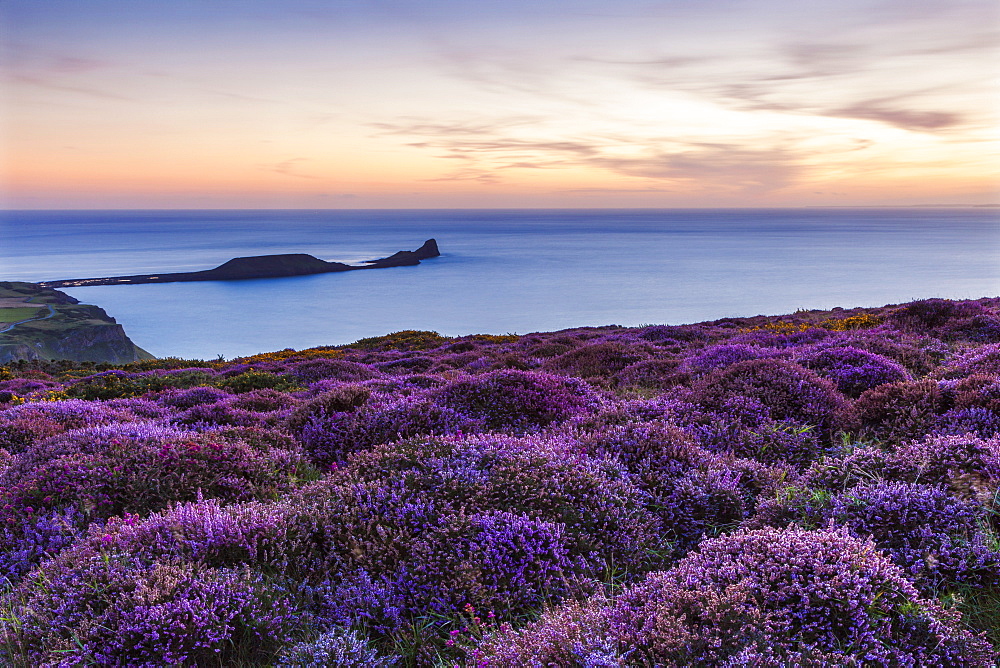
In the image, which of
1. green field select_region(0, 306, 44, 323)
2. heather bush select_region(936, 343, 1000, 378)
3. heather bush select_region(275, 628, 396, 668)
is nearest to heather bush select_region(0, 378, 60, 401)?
heather bush select_region(275, 628, 396, 668)

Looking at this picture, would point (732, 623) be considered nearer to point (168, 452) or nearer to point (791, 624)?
point (791, 624)

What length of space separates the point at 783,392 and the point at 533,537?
5.05 meters

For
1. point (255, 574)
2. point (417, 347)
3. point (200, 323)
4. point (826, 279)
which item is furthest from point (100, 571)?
point (826, 279)

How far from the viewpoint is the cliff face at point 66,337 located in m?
74.5

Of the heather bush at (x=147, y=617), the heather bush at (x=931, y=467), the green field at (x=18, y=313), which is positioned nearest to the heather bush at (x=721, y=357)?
the heather bush at (x=931, y=467)

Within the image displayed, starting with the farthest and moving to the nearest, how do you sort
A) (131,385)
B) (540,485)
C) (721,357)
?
(131,385) < (721,357) < (540,485)

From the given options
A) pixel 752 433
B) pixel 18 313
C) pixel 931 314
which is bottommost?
pixel 18 313

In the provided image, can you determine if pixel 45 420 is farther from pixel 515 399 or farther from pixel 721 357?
pixel 721 357

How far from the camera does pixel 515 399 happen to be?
850 cm

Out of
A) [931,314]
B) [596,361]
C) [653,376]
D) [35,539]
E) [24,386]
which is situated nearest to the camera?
[35,539]

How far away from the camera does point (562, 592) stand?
4.03m

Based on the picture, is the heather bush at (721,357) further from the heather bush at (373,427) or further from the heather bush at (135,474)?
the heather bush at (135,474)

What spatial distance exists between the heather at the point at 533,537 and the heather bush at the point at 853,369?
158cm

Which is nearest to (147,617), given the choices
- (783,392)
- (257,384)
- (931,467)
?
(931,467)
